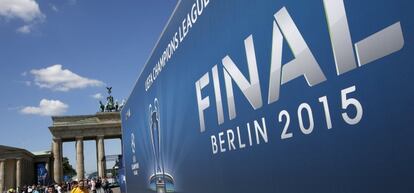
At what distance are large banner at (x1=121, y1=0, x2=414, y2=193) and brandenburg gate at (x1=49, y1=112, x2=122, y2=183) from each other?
70.7m

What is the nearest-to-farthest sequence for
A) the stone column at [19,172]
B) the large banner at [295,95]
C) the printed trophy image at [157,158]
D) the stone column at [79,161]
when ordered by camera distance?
the large banner at [295,95], the printed trophy image at [157,158], the stone column at [19,172], the stone column at [79,161]

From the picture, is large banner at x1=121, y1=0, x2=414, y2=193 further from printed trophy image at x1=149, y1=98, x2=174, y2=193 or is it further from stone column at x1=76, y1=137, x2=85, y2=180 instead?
stone column at x1=76, y1=137, x2=85, y2=180

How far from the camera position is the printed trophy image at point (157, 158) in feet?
24.2

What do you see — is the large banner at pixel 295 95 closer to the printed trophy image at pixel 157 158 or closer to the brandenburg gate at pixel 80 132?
the printed trophy image at pixel 157 158

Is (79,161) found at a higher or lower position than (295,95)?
higher

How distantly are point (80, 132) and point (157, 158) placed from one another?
70351mm

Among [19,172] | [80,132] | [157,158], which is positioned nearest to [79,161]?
[80,132]

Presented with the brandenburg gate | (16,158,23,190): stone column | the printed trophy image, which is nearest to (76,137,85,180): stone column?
the brandenburg gate

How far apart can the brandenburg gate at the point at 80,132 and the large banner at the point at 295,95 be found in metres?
70.7

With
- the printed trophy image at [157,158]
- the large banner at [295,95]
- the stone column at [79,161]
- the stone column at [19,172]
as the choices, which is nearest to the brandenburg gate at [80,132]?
the stone column at [79,161]

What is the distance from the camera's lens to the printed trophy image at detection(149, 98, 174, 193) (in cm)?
738

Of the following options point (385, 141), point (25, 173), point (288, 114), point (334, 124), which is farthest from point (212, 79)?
point (25, 173)

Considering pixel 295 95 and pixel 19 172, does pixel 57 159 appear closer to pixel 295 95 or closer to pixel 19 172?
pixel 19 172

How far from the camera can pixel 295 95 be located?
10.2ft
